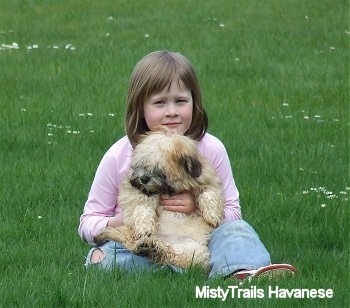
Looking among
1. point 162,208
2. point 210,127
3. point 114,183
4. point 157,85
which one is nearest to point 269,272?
point 162,208

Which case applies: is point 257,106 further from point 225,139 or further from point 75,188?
point 75,188

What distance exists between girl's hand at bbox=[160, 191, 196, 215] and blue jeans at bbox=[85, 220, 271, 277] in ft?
0.75

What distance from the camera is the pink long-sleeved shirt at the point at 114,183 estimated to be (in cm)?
692

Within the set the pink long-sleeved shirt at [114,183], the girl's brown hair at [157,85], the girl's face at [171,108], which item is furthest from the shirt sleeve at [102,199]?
the girl's face at [171,108]

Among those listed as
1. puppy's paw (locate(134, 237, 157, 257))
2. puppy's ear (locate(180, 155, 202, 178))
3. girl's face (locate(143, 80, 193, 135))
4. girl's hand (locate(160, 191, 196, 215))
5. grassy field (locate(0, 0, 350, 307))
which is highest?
girl's face (locate(143, 80, 193, 135))

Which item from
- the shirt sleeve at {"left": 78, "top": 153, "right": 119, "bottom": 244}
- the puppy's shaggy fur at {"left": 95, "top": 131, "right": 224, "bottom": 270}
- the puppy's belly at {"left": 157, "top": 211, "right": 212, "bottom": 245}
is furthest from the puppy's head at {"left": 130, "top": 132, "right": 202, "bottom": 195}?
the shirt sleeve at {"left": 78, "top": 153, "right": 119, "bottom": 244}

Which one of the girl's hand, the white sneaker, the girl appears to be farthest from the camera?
the girl

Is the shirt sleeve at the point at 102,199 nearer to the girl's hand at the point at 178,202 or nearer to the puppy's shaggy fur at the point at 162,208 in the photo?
the puppy's shaggy fur at the point at 162,208

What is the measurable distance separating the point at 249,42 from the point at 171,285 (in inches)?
367

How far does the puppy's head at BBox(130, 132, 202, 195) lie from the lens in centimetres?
643

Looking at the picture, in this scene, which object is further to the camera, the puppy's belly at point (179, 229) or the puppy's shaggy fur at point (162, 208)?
the puppy's belly at point (179, 229)

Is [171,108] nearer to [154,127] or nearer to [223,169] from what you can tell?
[154,127]

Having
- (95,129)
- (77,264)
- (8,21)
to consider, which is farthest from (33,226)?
(8,21)

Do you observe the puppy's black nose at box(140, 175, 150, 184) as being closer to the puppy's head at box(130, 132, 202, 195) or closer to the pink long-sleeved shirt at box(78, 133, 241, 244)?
the puppy's head at box(130, 132, 202, 195)
